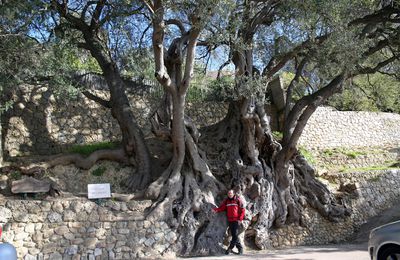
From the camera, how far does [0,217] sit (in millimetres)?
10727

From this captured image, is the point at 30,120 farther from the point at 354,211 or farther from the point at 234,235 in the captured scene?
the point at 354,211

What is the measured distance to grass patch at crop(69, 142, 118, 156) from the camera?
15598 millimetres

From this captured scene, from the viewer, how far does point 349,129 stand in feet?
77.9

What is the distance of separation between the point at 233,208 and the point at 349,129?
14.2 m

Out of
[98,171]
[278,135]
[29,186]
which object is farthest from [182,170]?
[278,135]

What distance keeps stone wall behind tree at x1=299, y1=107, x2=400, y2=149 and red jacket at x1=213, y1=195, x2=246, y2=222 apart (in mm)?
10709

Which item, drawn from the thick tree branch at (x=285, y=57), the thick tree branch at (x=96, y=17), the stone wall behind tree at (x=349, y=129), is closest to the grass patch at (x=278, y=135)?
the stone wall behind tree at (x=349, y=129)

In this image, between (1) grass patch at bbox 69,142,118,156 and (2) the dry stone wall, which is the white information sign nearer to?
(1) grass patch at bbox 69,142,118,156

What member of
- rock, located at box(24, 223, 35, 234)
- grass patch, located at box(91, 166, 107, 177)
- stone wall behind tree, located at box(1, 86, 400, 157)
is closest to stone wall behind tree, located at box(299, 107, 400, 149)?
stone wall behind tree, located at box(1, 86, 400, 157)

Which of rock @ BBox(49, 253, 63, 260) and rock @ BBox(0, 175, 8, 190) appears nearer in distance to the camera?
rock @ BBox(49, 253, 63, 260)

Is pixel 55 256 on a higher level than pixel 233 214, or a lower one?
lower

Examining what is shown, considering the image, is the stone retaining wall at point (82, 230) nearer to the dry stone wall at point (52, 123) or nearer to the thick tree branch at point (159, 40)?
the thick tree branch at point (159, 40)

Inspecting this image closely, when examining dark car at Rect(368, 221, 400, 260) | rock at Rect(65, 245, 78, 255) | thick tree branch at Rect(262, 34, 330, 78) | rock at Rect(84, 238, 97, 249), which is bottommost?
rock at Rect(65, 245, 78, 255)

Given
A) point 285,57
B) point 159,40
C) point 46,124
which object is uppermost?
point 285,57
